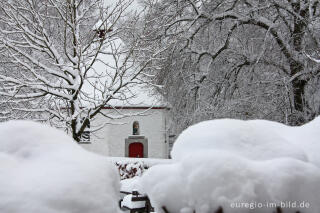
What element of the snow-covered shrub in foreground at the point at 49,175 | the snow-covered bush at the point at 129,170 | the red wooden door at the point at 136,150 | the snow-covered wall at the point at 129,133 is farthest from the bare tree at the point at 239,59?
the snow-covered wall at the point at 129,133

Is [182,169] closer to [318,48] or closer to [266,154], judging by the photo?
[266,154]

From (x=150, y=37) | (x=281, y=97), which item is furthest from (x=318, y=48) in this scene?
(x=150, y=37)

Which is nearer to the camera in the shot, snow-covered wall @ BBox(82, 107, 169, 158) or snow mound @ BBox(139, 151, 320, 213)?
snow mound @ BBox(139, 151, 320, 213)

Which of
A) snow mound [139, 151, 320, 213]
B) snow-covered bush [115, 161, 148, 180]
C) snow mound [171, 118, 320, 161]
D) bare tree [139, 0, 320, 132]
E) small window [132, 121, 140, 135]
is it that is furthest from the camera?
small window [132, 121, 140, 135]

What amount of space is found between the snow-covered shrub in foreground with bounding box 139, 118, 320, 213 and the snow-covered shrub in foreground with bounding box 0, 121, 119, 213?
466 millimetres

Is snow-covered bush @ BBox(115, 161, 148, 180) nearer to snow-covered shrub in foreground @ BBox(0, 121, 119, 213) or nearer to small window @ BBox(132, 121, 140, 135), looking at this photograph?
small window @ BBox(132, 121, 140, 135)

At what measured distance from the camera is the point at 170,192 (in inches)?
85.0

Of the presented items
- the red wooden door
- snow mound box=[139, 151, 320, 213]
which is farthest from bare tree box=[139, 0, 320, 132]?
the red wooden door

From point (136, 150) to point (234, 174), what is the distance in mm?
19686

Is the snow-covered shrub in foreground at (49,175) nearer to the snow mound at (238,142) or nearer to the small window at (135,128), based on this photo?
the snow mound at (238,142)

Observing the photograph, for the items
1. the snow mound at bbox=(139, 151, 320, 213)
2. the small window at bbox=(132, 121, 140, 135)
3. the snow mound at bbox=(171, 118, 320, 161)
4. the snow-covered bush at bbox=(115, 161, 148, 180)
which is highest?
the small window at bbox=(132, 121, 140, 135)

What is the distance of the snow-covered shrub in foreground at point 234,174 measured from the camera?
1.94m

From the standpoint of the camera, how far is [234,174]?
6.40ft

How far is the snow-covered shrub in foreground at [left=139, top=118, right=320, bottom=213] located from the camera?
6.37 feet
